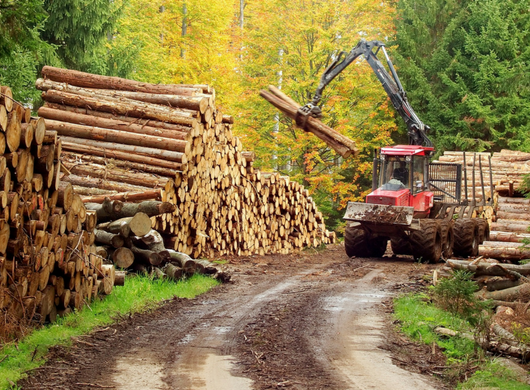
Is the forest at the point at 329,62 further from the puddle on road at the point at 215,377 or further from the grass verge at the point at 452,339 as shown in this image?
the puddle on road at the point at 215,377

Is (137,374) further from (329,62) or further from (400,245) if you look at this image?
(329,62)

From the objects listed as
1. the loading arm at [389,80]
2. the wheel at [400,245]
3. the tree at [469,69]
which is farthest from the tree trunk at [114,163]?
the tree at [469,69]

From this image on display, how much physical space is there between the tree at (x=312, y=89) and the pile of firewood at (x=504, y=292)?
42.5 ft

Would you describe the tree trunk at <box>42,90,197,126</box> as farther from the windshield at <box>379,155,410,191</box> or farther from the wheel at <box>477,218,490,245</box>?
the wheel at <box>477,218,490,245</box>

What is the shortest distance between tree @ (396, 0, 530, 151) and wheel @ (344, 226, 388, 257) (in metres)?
13.0

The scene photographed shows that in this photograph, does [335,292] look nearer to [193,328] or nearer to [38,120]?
[193,328]

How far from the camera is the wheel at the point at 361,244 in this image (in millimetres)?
18094

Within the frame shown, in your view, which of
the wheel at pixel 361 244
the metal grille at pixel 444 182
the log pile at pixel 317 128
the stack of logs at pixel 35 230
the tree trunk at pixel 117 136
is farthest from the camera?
the metal grille at pixel 444 182

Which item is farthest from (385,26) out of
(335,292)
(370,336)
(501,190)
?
(370,336)

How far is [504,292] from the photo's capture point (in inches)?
445

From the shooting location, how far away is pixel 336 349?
302 inches

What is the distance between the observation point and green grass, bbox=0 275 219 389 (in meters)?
6.70

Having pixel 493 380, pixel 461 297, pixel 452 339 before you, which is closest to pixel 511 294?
pixel 461 297

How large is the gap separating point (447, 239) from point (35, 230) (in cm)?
1280
